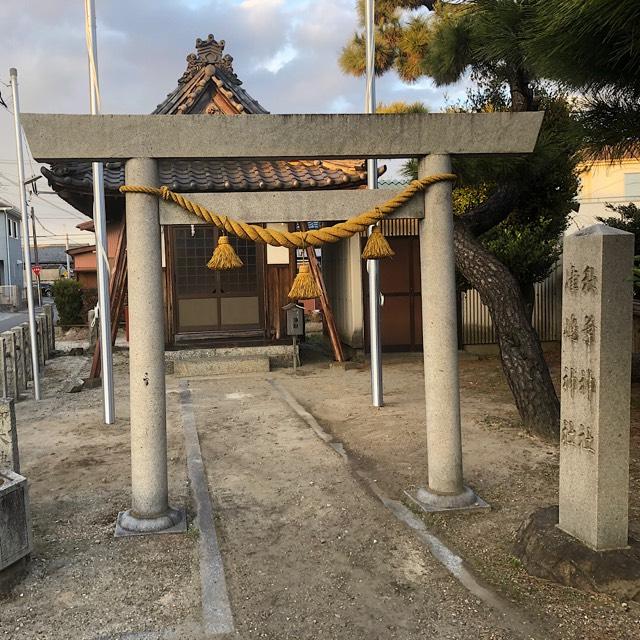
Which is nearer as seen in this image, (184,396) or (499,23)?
(499,23)

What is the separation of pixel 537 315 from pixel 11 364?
1052cm

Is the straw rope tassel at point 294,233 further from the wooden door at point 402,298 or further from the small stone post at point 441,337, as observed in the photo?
the wooden door at point 402,298

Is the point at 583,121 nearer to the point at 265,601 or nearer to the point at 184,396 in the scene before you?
the point at 265,601

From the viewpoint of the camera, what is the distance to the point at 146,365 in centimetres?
427

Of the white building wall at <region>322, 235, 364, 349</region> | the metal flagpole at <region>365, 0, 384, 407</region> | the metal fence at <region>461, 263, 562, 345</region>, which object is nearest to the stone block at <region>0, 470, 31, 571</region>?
the metal flagpole at <region>365, 0, 384, 407</region>

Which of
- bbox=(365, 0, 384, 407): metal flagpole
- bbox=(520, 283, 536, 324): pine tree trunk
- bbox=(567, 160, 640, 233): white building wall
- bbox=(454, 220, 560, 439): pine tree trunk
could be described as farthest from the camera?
bbox=(567, 160, 640, 233): white building wall

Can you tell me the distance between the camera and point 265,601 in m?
3.36

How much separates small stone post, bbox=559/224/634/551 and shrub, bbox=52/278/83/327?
1874 centimetres

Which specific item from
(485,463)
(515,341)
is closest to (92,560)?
(485,463)

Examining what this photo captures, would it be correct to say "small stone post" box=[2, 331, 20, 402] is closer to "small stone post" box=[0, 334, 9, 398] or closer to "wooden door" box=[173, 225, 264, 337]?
"small stone post" box=[0, 334, 9, 398]

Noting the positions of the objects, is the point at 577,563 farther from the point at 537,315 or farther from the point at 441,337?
the point at 537,315

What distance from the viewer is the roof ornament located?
13.0 m

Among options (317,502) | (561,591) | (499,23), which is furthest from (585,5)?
(317,502)

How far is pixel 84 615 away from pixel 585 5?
14.9ft
